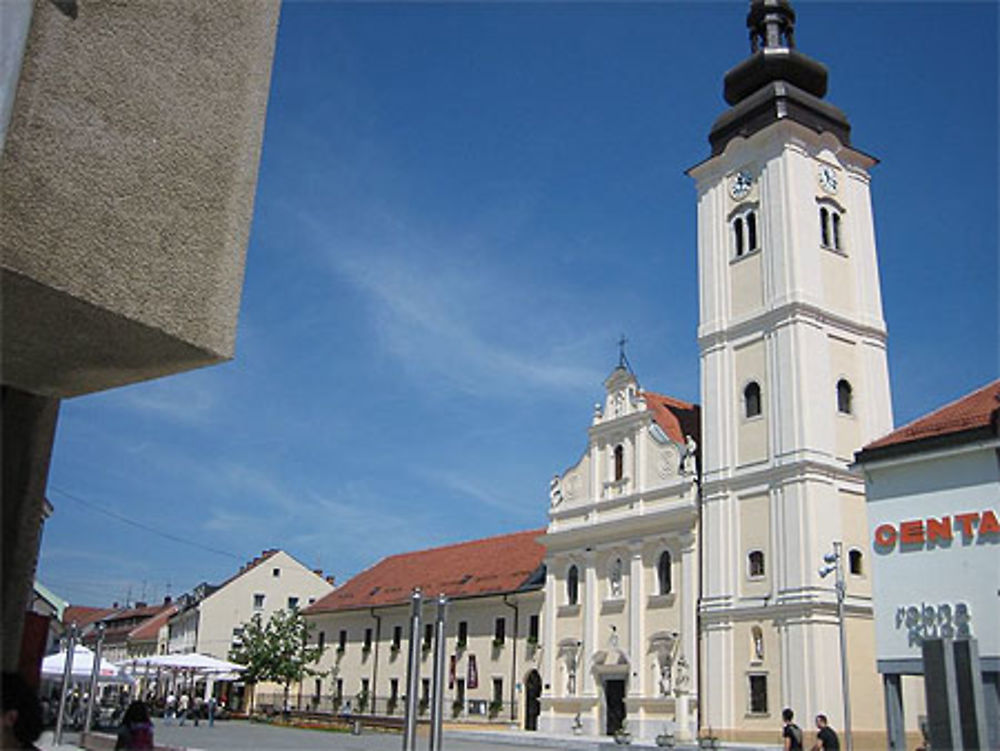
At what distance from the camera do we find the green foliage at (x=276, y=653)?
52031 mm

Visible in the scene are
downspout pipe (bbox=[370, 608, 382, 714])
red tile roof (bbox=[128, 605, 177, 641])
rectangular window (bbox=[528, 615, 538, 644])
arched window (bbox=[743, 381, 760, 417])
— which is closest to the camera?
arched window (bbox=[743, 381, 760, 417])

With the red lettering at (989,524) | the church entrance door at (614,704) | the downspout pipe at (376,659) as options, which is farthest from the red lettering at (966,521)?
the downspout pipe at (376,659)

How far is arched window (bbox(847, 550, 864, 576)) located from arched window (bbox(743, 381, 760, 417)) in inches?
241

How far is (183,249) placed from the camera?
3.95 m

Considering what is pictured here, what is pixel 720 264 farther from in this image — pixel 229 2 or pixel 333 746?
pixel 229 2

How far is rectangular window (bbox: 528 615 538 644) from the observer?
45500 millimetres

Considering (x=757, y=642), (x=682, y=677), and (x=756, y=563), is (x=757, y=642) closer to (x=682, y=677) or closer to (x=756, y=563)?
(x=756, y=563)

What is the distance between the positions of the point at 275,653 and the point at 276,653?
2.2 inches

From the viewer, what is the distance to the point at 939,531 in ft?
69.4

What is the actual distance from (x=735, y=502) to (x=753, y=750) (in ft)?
30.8

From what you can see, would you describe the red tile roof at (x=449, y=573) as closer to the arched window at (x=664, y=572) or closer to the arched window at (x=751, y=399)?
the arched window at (x=664, y=572)

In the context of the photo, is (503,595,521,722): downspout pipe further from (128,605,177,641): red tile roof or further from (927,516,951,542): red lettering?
(128,605,177,641): red tile roof

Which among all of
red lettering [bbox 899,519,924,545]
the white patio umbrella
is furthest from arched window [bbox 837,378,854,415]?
the white patio umbrella

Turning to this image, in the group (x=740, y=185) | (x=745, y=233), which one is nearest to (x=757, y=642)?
(x=745, y=233)
